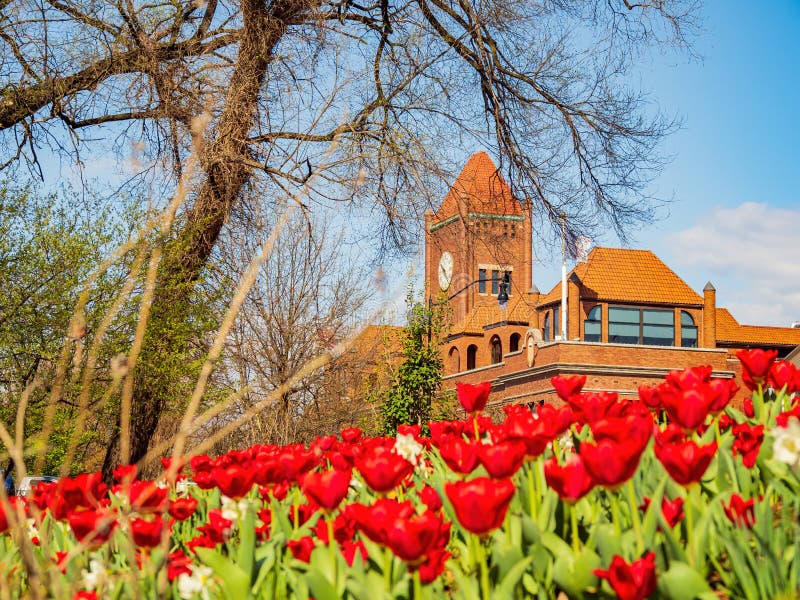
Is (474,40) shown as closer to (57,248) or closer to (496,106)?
(496,106)

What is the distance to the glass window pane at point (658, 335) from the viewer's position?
46.8 m

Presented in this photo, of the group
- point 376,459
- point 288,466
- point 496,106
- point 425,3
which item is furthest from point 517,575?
point 425,3

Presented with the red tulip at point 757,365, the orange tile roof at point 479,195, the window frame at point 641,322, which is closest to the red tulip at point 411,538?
the red tulip at point 757,365

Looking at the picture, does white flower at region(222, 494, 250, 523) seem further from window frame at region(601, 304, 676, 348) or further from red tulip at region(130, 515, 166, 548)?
window frame at region(601, 304, 676, 348)

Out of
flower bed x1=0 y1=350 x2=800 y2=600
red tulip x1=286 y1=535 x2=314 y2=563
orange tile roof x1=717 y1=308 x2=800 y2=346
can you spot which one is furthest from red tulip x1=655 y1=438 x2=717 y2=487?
orange tile roof x1=717 y1=308 x2=800 y2=346

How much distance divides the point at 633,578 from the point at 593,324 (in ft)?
149

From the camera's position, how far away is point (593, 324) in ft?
152

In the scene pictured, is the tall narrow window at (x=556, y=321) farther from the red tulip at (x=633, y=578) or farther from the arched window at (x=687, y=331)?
the red tulip at (x=633, y=578)

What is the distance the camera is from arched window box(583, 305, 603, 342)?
1813 inches

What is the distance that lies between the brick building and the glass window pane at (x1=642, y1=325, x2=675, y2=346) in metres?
0.05

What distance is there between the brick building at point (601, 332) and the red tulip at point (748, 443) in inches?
969

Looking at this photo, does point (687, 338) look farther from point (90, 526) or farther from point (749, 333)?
point (90, 526)

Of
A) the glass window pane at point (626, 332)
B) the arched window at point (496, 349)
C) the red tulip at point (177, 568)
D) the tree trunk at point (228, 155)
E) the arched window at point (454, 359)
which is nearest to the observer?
the red tulip at point (177, 568)

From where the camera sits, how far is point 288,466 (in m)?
2.85
